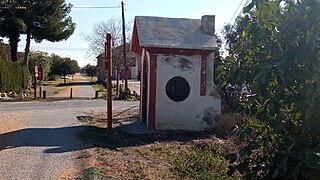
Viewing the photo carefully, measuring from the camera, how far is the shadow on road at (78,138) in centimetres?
1048

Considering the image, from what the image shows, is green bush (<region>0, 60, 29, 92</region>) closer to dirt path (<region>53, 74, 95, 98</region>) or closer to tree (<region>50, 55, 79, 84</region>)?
dirt path (<region>53, 74, 95, 98</region>)

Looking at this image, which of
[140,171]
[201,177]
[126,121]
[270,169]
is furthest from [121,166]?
[126,121]

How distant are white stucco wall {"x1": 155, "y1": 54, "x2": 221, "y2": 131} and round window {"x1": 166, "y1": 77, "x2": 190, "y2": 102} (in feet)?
0.37

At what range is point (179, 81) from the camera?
1435 centimetres

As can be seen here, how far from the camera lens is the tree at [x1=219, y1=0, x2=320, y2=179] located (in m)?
2.87

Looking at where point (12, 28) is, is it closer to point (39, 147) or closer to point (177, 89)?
point (177, 89)

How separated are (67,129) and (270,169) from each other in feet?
34.7

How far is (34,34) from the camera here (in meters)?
38.9

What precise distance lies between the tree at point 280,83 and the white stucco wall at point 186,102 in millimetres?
10260

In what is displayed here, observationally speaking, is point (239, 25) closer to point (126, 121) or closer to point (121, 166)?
point (121, 166)

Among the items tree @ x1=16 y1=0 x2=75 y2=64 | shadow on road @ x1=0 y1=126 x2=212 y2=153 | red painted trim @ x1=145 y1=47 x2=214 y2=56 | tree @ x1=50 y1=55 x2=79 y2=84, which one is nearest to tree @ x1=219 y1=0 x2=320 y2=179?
shadow on road @ x1=0 y1=126 x2=212 y2=153

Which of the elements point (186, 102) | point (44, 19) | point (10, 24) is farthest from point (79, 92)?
point (186, 102)

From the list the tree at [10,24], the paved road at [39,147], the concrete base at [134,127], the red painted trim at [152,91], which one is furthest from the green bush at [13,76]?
the red painted trim at [152,91]

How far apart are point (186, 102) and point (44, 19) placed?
2677cm
